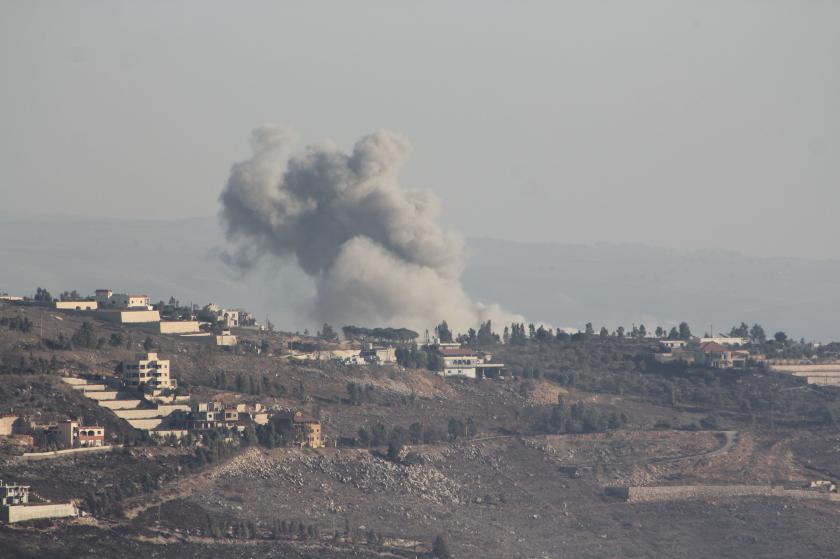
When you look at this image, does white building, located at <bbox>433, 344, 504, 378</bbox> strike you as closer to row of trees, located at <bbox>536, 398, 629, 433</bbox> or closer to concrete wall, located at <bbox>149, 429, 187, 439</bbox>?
row of trees, located at <bbox>536, 398, 629, 433</bbox>

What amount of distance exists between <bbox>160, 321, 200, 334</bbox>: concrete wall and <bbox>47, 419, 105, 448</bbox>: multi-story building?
4467 centimetres

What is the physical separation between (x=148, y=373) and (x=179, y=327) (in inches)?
1102

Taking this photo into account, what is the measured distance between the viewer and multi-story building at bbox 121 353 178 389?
156750 millimetres

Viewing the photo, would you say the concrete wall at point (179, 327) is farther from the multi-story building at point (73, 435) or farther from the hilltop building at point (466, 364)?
the multi-story building at point (73, 435)

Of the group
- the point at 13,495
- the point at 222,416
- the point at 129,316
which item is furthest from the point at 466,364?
the point at 13,495

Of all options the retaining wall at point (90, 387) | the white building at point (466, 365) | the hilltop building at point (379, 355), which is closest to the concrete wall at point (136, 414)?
the retaining wall at point (90, 387)

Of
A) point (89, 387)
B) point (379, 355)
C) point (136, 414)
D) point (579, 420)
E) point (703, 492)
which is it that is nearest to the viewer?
point (136, 414)

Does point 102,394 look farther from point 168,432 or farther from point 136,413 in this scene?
point 168,432

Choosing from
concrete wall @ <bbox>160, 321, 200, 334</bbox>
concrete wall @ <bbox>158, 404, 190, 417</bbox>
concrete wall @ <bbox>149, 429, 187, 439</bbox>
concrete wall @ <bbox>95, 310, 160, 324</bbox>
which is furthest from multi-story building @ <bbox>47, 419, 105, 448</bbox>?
concrete wall @ <bbox>95, 310, 160, 324</bbox>

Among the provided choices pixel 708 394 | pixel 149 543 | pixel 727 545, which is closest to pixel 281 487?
pixel 149 543

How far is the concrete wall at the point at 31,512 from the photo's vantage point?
120562 mm

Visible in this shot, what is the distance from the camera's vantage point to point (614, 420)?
173250 millimetres

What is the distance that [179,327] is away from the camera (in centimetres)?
18600

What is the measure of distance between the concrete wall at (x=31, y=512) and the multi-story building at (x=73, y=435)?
14.7 m
